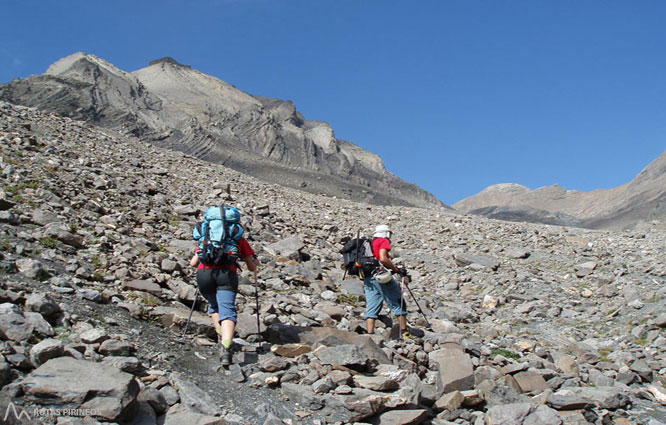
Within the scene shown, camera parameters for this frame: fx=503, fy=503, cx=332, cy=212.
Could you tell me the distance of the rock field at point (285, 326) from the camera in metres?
4.57

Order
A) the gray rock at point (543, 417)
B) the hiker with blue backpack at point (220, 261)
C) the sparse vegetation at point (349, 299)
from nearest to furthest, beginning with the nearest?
the gray rock at point (543, 417) < the hiker with blue backpack at point (220, 261) < the sparse vegetation at point (349, 299)

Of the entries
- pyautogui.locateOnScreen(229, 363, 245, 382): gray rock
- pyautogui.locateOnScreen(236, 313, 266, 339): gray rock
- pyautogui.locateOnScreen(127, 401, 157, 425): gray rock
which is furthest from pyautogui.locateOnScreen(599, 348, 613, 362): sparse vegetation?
pyautogui.locateOnScreen(127, 401, 157, 425): gray rock

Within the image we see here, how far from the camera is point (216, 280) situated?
19.7ft

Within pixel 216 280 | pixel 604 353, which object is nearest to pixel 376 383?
pixel 216 280

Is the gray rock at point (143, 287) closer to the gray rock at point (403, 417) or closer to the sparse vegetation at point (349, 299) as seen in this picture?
the sparse vegetation at point (349, 299)

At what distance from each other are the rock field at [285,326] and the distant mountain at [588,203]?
181 ft

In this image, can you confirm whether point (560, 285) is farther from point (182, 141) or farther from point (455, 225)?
point (182, 141)

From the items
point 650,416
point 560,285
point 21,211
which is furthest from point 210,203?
point 650,416

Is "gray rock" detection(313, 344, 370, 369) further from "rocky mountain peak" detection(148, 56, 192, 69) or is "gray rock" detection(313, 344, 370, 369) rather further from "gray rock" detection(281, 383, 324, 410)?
"rocky mountain peak" detection(148, 56, 192, 69)

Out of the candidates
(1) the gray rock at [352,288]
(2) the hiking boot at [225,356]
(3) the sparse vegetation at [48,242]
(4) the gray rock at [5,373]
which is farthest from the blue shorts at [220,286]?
(1) the gray rock at [352,288]

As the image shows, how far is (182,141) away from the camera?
62438 mm

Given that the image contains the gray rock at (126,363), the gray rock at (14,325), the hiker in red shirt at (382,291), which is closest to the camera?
the gray rock at (14,325)

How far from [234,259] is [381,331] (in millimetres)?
3039

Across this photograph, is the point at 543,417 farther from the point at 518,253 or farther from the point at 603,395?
the point at 518,253
